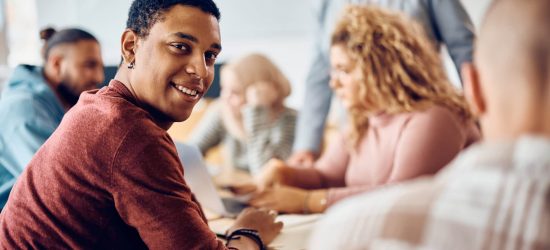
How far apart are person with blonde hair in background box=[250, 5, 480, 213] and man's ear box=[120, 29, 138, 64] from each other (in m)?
0.64

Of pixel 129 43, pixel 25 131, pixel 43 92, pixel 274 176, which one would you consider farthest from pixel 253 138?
pixel 129 43

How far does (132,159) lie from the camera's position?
835mm

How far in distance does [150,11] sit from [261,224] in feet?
1.50

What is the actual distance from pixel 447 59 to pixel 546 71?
59.8 inches

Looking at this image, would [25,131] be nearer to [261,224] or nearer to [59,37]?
[59,37]

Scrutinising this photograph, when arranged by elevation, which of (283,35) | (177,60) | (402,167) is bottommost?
(283,35)

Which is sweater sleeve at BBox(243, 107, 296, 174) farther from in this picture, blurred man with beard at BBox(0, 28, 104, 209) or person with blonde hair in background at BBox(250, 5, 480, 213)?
blurred man with beard at BBox(0, 28, 104, 209)

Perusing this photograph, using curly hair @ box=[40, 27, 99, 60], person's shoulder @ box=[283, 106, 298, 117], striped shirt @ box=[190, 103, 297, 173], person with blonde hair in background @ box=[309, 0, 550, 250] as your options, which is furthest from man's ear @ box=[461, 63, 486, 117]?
person's shoulder @ box=[283, 106, 298, 117]

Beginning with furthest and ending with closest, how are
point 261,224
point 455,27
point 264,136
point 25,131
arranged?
point 264,136 < point 455,27 < point 25,131 < point 261,224

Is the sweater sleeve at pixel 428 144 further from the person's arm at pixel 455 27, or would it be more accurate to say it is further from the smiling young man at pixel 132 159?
the smiling young man at pixel 132 159

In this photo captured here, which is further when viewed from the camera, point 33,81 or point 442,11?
point 442,11

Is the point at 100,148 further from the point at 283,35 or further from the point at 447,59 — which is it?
the point at 283,35

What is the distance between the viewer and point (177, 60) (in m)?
0.92

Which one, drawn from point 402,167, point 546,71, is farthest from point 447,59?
point 546,71
